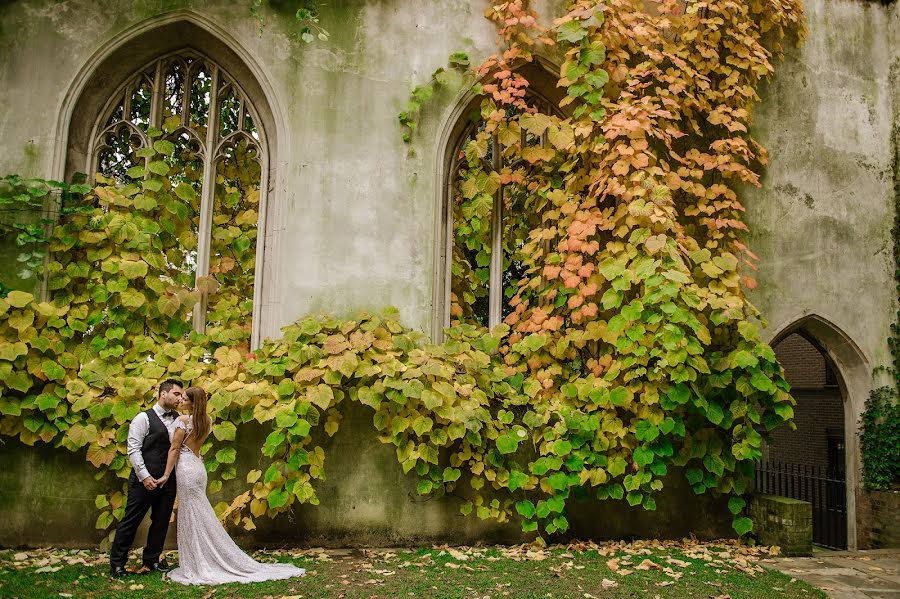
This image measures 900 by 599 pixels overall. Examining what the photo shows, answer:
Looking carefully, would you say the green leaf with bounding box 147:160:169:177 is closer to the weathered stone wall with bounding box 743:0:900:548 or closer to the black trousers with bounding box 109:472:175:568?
the black trousers with bounding box 109:472:175:568

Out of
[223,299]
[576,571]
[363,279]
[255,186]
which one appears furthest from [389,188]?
[576,571]

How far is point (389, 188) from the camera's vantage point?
707 cm

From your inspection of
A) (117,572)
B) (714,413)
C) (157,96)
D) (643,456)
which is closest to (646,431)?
(643,456)

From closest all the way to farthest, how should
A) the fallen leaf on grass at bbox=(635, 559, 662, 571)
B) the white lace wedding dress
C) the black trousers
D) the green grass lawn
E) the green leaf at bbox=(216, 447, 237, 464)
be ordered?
the green grass lawn → the white lace wedding dress → the black trousers → the fallen leaf on grass at bbox=(635, 559, 662, 571) → the green leaf at bbox=(216, 447, 237, 464)

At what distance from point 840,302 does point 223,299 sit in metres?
6.90

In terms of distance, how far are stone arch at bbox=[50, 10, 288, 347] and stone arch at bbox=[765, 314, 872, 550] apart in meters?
5.73

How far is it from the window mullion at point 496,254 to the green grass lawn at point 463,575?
2.43 m

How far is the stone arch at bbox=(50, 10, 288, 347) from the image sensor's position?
681 cm

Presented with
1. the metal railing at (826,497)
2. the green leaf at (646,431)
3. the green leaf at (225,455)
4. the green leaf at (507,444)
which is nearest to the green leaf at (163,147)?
the green leaf at (225,455)

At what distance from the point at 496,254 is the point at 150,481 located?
13.4 ft

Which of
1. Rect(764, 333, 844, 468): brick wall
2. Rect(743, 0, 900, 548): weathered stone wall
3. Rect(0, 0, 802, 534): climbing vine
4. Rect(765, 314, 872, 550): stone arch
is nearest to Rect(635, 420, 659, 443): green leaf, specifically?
Rect(0, 0, 802, 534): climbing vine

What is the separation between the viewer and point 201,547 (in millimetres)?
5344

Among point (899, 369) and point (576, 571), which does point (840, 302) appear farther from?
point (576, 571)

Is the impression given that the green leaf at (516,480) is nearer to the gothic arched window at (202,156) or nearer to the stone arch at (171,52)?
the stone arch at (171,52)
